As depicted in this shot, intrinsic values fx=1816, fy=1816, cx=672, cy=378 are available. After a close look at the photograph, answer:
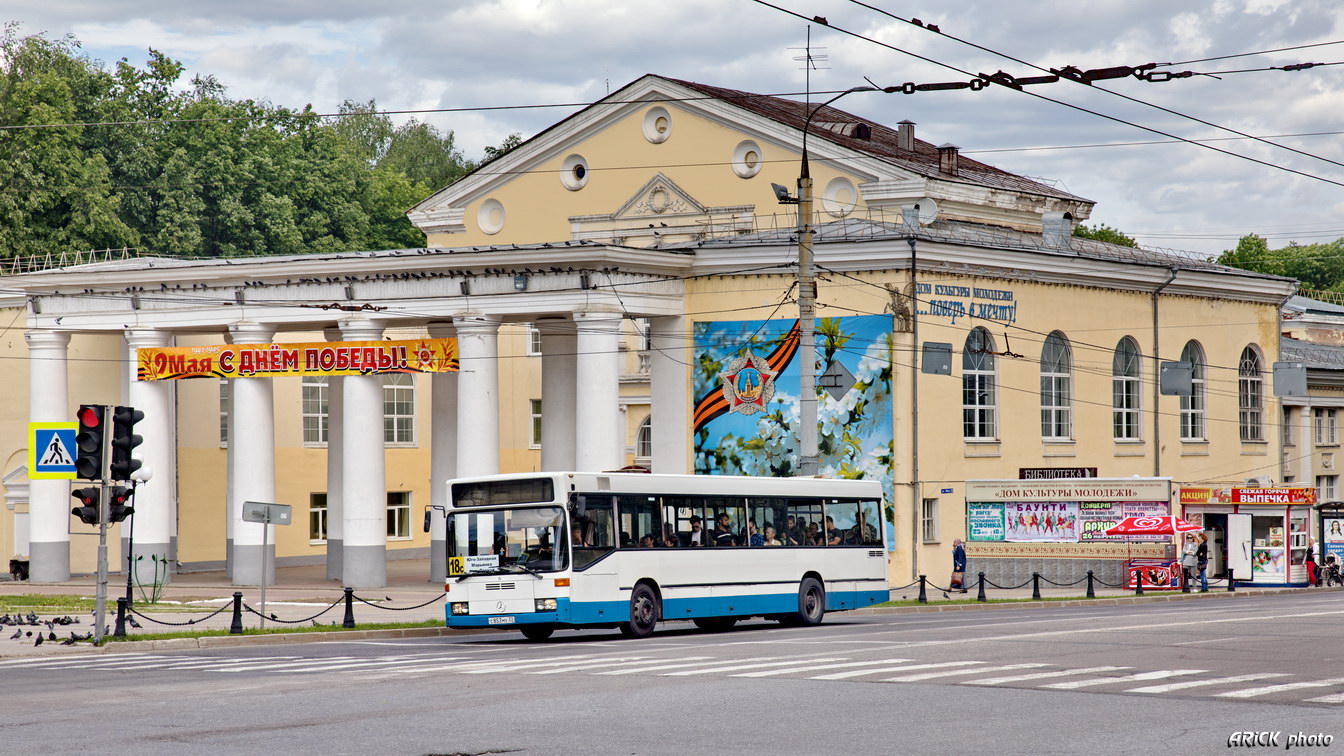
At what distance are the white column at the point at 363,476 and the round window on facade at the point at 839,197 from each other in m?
13.2

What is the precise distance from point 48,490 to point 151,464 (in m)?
3.12

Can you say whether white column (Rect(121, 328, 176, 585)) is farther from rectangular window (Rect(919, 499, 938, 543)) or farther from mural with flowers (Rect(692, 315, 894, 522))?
rectangular window (Rect(919, 499, 938, 543))

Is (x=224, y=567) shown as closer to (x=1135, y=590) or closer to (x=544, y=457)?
(x=544, y=457)

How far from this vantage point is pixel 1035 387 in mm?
47906

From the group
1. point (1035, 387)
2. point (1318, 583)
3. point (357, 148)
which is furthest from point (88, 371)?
point (357, 148)

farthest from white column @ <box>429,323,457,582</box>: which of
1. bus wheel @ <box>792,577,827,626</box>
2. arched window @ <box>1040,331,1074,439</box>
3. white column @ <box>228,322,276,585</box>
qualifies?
bus wheel @ <box>792,577,827,626</box>

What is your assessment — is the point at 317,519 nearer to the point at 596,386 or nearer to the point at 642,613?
the point at 596,386

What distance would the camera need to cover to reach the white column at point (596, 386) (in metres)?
43.9

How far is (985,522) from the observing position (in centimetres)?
4512

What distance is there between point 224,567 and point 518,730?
4510cm

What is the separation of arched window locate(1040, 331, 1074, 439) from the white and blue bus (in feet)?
57.0

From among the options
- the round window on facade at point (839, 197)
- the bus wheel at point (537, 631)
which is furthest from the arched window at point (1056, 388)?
the bus wheel at point (537, 631)

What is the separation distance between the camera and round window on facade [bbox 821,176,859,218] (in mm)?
50938

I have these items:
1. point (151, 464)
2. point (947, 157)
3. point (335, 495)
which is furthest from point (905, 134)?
point (151, 464)
